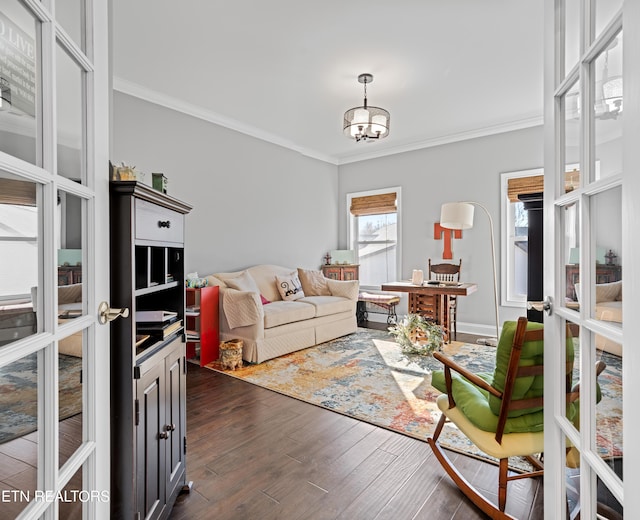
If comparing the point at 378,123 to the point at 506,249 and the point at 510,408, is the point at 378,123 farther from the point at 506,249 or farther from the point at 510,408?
the point at 510,408

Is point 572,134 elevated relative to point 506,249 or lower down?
elevated

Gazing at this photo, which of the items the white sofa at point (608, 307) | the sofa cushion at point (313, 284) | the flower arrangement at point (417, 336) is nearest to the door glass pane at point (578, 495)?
the white sofa at point (608, 307)

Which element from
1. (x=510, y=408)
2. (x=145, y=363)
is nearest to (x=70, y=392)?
(x=145, y=363)

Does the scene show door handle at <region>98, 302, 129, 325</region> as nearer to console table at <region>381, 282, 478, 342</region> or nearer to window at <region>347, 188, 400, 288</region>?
console table at <region>381, 282, 478, 342</region>

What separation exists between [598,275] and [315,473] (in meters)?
1.65

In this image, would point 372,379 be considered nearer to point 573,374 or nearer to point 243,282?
point 243,282

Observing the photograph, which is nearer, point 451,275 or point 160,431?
point 160,431

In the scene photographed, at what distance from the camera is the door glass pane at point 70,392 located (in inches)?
31.5

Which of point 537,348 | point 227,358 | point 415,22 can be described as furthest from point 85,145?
point 227,358

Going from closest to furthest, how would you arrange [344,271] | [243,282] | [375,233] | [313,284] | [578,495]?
1. [578,495]
2. [243,282]
3. [313,284]
4. [344,271]
5. [375,233]

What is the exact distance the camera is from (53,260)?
0.76 meters

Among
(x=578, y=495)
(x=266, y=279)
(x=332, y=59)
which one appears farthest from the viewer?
(x=266, y=279)

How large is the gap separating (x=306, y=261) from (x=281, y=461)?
Answer: 420 cm

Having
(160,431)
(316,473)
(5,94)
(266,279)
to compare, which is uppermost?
(5,94)
